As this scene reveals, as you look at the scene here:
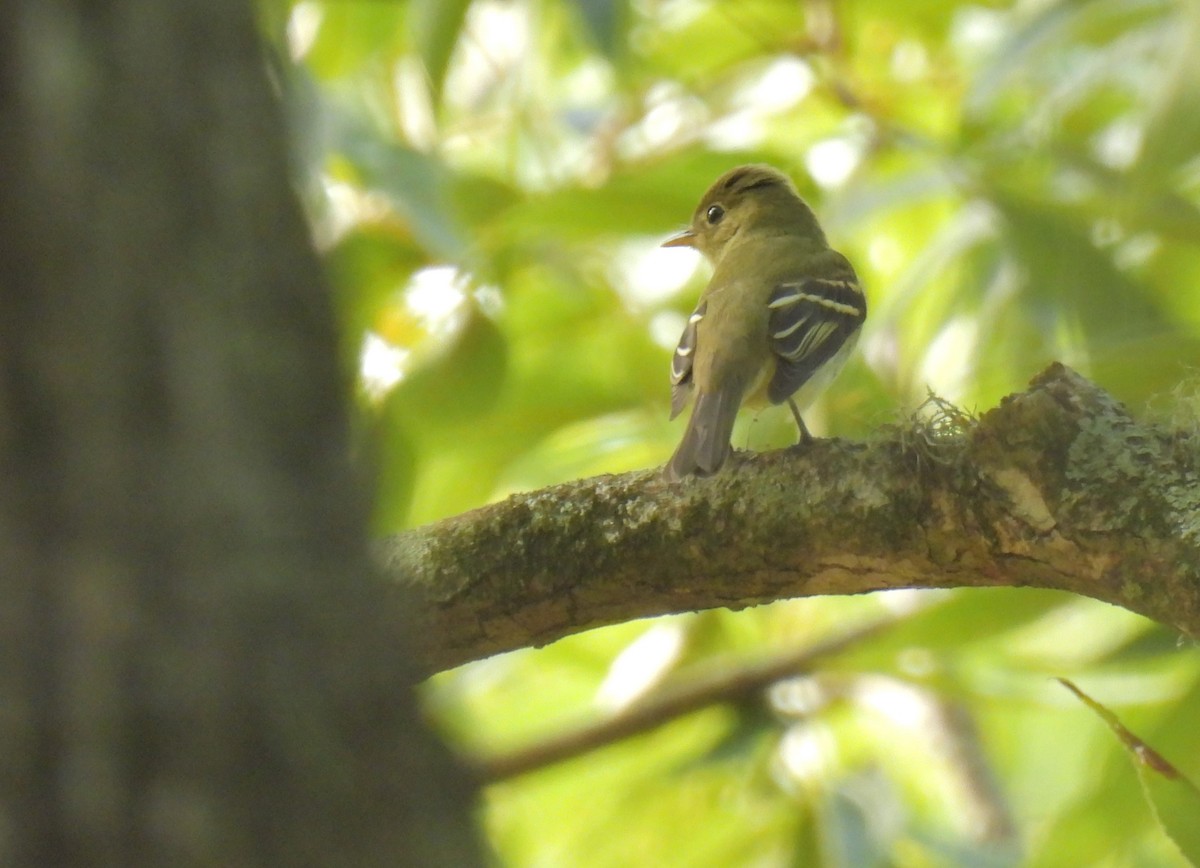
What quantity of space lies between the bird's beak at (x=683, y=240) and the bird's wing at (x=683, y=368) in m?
1.12

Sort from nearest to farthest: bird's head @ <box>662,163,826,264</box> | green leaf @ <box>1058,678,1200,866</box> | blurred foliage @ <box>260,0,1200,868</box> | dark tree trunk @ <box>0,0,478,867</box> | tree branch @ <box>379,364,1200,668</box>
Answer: dark tree trunk @ <box>0,0,478,867</box> → tree branch @ <box>379,364,1200,668</box> → green leaf @ <box>1058,678,1200,866</box> → blurred foliage @ <box>260,0,1200,868</box> → bird's head @ <box>662,163,826,264</box>

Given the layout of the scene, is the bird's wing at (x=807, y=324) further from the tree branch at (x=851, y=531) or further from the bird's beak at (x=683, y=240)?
the tree branch at (x=851, y=531)

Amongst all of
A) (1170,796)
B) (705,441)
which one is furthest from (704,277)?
(1170,796)

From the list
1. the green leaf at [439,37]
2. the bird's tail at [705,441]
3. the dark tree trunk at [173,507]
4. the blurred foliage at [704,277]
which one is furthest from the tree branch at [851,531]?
the green leaf at [439,37]

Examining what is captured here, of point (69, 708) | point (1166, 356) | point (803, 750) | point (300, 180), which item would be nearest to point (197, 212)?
point (300, 180)

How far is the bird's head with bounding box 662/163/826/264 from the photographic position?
543 cm

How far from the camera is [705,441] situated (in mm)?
3170

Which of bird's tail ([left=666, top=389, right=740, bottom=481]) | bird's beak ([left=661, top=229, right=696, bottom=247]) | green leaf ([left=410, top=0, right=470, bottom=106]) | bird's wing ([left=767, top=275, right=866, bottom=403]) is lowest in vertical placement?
bird's tail ([left=666, top=389, right=740, bottom=481])

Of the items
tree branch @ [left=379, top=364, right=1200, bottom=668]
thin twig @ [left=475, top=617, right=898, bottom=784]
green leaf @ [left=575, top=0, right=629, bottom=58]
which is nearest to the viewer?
tree branch @ [left=379, top=364, right=1200, bottom=668]

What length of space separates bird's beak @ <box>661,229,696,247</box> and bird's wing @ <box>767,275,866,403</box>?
3.63 feet

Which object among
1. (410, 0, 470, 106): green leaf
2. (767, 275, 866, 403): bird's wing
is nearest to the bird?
(767, 275, 866, 403): bird's wing

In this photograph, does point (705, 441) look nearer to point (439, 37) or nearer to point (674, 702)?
point (439, 37)

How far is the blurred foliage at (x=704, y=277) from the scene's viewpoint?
4543 millimetres

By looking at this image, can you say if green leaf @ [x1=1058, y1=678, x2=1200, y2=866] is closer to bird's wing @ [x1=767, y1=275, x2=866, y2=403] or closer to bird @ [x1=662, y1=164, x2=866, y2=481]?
bird @ [x1=662, y1=164, x2=866, y2=481]
